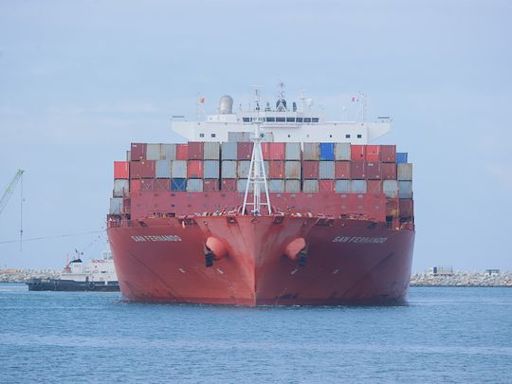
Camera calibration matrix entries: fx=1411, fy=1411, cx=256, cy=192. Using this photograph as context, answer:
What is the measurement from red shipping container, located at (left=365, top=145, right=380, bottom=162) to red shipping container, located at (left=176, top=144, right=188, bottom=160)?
29.0 feet

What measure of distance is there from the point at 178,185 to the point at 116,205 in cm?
461

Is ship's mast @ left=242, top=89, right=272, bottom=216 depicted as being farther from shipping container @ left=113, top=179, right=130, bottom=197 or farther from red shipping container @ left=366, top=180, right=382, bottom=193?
shipping container @ left=113, top=179, right=130, bottom=197

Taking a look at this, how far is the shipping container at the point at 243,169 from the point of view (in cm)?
6731

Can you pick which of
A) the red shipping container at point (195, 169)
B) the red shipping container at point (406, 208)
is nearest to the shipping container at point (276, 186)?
the red shipping container at point (195, 169)

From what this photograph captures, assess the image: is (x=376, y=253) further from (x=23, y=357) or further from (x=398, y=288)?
(x=23, y=357)

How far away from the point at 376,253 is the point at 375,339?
47.0ft

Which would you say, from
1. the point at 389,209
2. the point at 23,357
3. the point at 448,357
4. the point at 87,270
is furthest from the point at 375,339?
the point at 87,270

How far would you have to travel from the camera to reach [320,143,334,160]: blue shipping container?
68.4 metres

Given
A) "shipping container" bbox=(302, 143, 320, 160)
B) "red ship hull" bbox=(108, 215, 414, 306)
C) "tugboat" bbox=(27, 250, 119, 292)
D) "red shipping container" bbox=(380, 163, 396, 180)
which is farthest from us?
"tugboat" bbox=(27, 250, 119, 292)

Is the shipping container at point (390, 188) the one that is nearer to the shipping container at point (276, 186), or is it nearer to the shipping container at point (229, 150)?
the shipping container at point (276, 186)

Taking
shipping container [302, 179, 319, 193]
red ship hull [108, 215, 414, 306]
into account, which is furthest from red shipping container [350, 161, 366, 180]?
red ship hull [108, 215, 414, 306]

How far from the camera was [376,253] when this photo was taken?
213 ft

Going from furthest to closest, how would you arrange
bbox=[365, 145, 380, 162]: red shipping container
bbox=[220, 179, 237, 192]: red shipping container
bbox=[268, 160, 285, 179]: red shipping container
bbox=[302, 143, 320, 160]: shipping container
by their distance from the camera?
bbox=[365, 145, 380, 162]: red shipping container, bbox=[302, 143, 320, 160]: shipping container, bbox=[268, 160, 285, 179]: red shipping container, bbox=[220, 179, 237, 192]: red shipping container

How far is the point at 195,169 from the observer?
68.1 m
